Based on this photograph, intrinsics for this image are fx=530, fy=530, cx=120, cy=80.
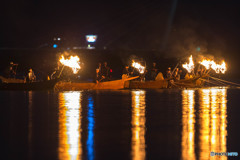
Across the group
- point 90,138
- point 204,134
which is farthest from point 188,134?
point 90,138

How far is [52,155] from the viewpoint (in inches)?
362

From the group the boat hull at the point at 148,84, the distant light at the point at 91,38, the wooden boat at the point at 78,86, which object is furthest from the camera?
the distant light at the point at 91,38

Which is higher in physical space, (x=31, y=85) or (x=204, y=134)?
(x=31, y=85)

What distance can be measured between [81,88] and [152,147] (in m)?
24.9

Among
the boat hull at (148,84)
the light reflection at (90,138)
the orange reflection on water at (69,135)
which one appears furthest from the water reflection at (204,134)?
the boat hull at (148,84)

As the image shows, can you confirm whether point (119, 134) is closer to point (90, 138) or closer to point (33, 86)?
point (90, 138)

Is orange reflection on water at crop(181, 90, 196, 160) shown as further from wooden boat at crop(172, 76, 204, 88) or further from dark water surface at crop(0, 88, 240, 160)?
wooden boat at crop(172, 76, 204, 88)

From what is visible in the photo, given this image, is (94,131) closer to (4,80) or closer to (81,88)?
(81,88)

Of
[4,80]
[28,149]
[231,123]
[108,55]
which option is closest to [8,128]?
[28,149]

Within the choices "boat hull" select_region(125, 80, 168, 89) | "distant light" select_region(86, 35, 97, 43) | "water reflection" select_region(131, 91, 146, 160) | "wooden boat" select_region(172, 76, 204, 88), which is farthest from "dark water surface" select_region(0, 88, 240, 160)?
"distant light" select_region(86, 35, 97, 43)

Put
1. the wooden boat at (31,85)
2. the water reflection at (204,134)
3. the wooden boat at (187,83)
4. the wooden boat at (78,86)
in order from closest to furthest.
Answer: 1. the water reflection at (204,134)
2. the wooden boat at (31,85)
3. the wooden boat at (78,86)
4. the wooden boat at (187,83)

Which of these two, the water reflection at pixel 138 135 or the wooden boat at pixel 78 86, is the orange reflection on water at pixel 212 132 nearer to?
the water reflection at pixel 138 135

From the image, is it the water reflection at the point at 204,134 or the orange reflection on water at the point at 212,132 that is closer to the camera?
the water reflection at the point at 204,134

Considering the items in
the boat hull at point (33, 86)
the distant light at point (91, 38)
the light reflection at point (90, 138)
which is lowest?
the light reflection at point (90, 138)
